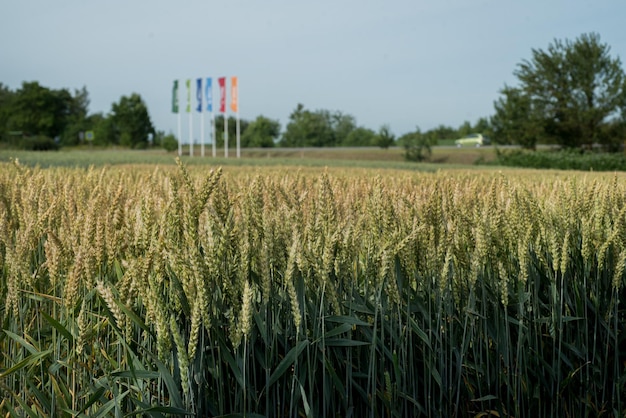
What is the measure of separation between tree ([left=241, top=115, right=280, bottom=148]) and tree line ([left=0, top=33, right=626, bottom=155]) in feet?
0.38

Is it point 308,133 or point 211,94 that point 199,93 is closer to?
point 211,94

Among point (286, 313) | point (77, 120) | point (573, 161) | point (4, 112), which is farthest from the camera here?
point (77, 120)

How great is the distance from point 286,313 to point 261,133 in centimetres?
7217

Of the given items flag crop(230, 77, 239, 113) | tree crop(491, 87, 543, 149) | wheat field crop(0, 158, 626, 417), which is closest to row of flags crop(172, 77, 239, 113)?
flag crop(230, 77, 239, 113)

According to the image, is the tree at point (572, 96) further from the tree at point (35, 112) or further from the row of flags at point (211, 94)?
the tree at point (35, 112)

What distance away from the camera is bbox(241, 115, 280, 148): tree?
71.9m

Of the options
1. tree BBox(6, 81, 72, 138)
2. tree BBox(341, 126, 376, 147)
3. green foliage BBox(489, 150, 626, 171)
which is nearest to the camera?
green foliage BBox(489, 150, 626, 171)

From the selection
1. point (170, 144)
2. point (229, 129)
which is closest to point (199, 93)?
point (170, 144)

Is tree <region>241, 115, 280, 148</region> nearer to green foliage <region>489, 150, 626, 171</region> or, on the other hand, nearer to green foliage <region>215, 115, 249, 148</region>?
green foliage <region>215, 115, 249, 148</region>

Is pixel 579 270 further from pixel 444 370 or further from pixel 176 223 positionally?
pixel 176 223

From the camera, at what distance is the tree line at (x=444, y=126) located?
45188 mm

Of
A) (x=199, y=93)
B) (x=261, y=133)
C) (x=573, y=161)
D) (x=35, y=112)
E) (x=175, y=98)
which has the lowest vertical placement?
(x=573, y=161)

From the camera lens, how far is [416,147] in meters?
45.7

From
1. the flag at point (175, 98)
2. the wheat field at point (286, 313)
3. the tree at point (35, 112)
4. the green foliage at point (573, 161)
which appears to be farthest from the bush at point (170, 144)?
the wheat field at point (286, 313)
